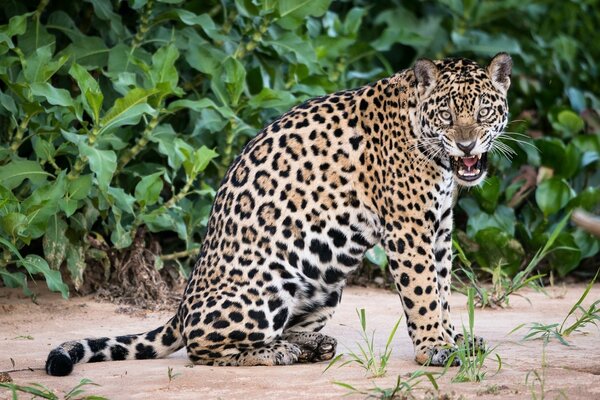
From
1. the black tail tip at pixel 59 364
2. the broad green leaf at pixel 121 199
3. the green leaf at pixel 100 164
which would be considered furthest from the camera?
the broad green leaf at pixel 121 199

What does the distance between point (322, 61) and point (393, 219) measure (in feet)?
12.3

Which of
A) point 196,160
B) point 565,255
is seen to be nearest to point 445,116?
point 196,160

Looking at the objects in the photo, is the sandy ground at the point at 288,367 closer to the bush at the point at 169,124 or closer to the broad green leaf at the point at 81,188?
the bush at the point at 169,124

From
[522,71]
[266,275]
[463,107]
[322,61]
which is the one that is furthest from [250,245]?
[522,71]

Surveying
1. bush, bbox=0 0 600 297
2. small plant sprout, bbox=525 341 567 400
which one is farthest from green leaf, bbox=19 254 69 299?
small plant sprout, bbox=525 341 567 400

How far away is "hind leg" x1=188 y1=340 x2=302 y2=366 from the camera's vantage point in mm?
6352

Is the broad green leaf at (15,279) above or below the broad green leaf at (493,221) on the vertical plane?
below

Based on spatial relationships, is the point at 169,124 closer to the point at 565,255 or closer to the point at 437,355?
the point at 437,355

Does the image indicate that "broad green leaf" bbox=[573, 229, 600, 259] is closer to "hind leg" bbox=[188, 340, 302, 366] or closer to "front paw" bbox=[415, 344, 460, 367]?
"front paw" bbox=[415, 344, 460, 367]

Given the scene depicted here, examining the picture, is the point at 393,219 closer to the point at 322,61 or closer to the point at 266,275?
the point at 266,275

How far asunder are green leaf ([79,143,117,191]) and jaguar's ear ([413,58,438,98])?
91.4 inches

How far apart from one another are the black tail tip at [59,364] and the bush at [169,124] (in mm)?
1532

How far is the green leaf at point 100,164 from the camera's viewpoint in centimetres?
740

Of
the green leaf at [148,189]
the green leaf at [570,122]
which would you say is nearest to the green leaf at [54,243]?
the green leaf at [148,189]
